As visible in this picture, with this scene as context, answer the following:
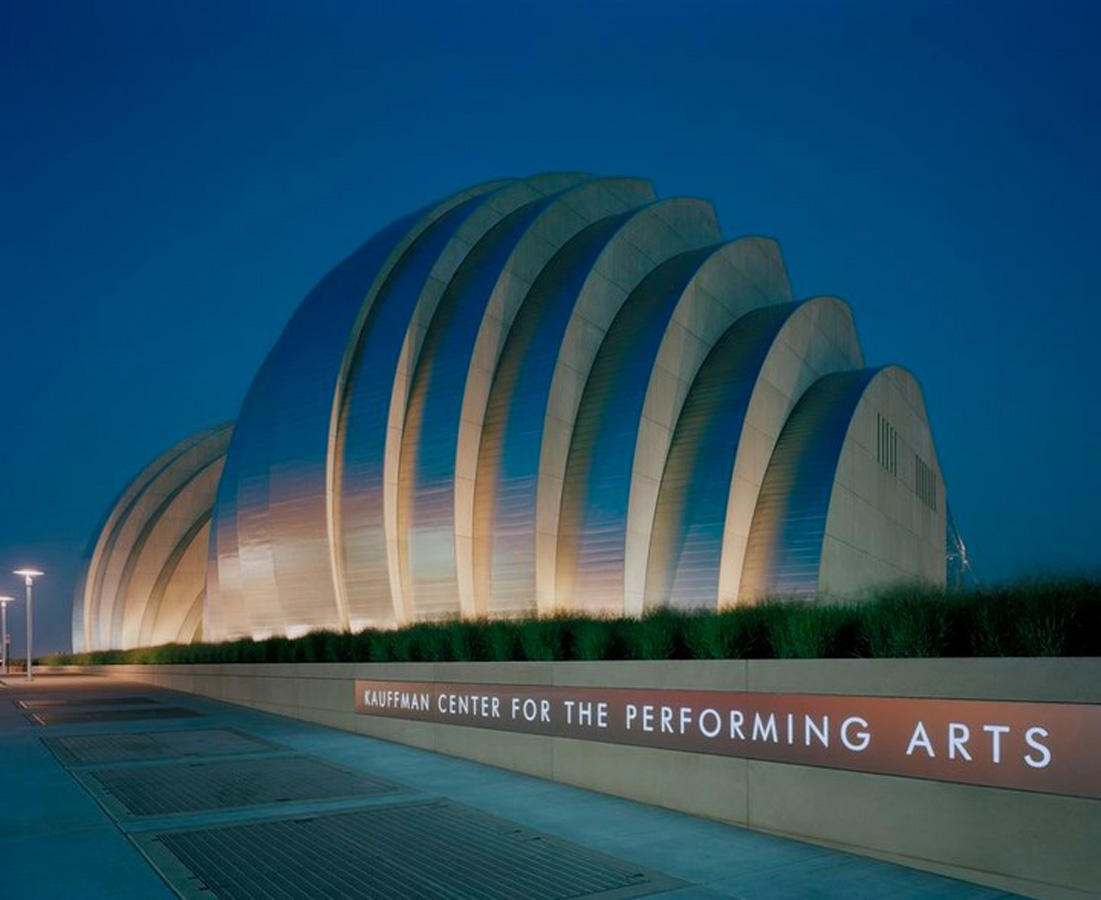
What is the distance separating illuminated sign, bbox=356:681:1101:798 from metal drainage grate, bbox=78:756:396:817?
228 centimetres

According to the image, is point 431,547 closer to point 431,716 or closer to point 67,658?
point 431,716

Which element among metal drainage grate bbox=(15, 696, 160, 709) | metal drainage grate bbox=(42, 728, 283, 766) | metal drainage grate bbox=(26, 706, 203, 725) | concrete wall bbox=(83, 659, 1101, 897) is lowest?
metal drainage grate bbox=(15, 696, 160, 709)

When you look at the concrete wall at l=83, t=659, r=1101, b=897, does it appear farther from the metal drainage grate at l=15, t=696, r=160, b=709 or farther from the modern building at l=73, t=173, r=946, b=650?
the metal drainage grate at l=15, t=696, r=160, b=709

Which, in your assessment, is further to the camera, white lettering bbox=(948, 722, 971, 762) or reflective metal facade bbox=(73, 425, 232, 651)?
reflective metal facade bbox=(73, 425, 232, 651)

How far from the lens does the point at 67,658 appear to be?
5150 cm

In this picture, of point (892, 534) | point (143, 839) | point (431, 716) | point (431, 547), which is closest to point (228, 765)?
point (431, 716)

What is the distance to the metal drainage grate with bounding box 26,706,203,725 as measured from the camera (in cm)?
1883

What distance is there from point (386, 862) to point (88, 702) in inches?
779

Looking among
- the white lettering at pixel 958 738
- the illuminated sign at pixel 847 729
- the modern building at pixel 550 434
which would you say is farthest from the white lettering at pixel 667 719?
the modern building at pixel 550 434

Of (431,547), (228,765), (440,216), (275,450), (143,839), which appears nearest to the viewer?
(143,839)

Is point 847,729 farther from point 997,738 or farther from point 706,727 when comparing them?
point 706,727

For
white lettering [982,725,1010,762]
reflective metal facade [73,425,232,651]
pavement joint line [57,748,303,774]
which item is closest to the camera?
white lettering [982,725,1010,762]

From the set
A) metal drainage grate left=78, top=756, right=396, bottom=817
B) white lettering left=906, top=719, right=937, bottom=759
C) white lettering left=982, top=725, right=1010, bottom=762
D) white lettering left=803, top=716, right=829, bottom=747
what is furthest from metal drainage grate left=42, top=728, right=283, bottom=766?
white lettering left=982, top=725, right=1010, bottom=762

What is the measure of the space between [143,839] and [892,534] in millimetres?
22202
